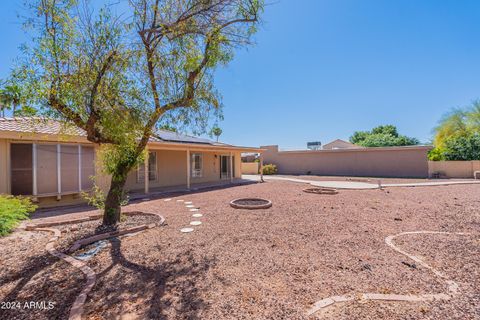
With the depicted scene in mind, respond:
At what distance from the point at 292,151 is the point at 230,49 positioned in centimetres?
2242

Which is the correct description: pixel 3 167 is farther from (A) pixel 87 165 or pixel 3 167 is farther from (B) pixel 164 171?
(B) pixel 164 171

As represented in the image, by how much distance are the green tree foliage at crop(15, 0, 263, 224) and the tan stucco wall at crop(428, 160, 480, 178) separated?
2374 cm

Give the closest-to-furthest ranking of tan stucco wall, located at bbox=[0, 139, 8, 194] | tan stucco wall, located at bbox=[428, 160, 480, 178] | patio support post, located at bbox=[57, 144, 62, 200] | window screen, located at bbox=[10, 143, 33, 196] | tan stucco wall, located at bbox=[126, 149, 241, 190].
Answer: tan stucco wall, located at bbox=[0, 139, 8, 194], window screen, located at bbox=[10, 143, 33, 196], patio support post, located at bbox=[57, 144, 62, 200], tan stucco wall, located at bbox=[126, 149, 241, 190], tan stucco wall, located at bbox=[428, 160, 480, 178]

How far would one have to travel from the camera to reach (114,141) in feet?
17.2

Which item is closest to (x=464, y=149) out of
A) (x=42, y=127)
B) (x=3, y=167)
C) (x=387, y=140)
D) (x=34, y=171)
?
(x=387, y=140)

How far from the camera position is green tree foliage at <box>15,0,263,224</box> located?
14.2 feet

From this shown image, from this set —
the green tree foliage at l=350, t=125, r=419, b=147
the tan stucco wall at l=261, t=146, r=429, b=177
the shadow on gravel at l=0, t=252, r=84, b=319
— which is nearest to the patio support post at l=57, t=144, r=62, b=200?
the shadow on gravel at l=0, t=252, r=84, b=319

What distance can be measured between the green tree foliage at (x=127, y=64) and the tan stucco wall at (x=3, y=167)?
4.59 meters

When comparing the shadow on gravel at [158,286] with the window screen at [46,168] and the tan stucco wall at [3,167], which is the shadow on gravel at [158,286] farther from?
the tan stucco wall at [3,167]

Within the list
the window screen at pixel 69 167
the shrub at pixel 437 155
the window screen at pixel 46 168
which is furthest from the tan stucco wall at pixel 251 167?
the window screen at pixel 46 168

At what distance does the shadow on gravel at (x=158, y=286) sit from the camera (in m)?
2.58

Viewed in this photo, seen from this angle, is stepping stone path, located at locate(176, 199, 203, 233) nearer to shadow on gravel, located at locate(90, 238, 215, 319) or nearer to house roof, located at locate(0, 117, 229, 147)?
shadow on gravel, located at locate(90, 238, 215, 319)

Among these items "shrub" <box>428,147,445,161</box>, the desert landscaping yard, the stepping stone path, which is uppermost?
"shrub" <box>428,147,445,161</box>

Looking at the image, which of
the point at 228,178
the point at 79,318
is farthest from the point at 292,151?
the point at 79,318
